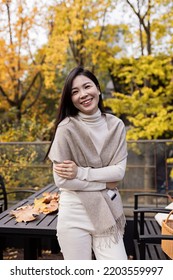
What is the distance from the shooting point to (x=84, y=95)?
1537 millimetres

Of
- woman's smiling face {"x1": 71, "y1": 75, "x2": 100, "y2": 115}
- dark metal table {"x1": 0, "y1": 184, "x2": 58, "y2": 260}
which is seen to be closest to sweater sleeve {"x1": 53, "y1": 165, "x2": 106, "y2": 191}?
woman's smiling face {"x1": 71, "y1": 75, "x2": 100, "y2": 115}

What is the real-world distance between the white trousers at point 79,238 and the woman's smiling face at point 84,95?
0.43 m

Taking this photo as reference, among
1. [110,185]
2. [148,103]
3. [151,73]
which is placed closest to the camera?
[110,185]

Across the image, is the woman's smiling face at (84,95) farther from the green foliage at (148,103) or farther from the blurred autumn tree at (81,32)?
the blurred autumn tree at (81,32)

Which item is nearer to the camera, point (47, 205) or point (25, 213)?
point (25, 213)

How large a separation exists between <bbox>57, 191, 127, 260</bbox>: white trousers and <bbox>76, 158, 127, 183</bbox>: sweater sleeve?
0.40 ft

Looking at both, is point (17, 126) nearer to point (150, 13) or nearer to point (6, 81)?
point (6, 81)

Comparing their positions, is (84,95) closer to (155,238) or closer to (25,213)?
(155,238)

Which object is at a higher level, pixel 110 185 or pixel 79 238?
pixel 110 185

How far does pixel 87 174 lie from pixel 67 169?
0.10 meters

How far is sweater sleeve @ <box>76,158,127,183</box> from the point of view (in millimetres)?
1493

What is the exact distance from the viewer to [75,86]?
1554 millimetres

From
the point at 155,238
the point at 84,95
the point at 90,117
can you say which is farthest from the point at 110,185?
the point at 155,238

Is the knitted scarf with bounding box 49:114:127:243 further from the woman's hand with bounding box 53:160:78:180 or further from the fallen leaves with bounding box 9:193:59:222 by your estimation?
the fallen leaves with bounding box 9:193:59:222
